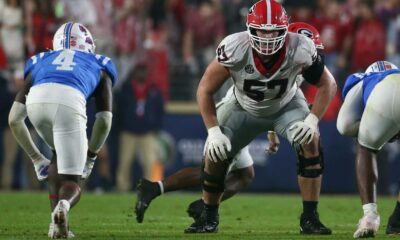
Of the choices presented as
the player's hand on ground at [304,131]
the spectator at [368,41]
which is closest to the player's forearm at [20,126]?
the player's hand on ground at [304,131]

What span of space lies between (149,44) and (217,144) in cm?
802

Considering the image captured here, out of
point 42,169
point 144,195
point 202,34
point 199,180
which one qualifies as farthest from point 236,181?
point 202,34

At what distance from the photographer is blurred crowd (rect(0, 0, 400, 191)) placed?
46.1 feet

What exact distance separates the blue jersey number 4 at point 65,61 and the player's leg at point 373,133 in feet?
6.79

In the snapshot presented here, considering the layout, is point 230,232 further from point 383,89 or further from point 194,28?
point 194,28

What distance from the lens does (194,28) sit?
15211 mm

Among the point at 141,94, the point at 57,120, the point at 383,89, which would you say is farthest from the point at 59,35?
the point at 141,94

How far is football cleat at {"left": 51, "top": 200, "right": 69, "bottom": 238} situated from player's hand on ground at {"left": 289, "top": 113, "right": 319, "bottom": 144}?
5.40 ft

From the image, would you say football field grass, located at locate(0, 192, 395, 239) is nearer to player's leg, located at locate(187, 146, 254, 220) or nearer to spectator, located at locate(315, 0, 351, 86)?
player's leg, located at locate(187, 146, 254, 220)

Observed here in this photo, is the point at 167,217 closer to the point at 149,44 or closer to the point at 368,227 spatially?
the point at 368,227

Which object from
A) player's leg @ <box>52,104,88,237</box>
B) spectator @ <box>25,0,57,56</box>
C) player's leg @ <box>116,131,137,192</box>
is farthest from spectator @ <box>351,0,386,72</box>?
player's leg @ <box>52,104,88,237</box>

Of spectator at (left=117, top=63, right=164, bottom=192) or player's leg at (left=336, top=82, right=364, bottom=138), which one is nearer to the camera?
player's leg at (left=336, top=82, right=364, bottom=138)

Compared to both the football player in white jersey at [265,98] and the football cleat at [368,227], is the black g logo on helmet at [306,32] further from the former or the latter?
the football cleat at [368,227]

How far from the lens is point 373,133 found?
695cm
